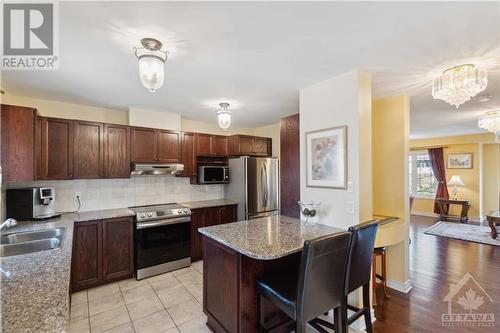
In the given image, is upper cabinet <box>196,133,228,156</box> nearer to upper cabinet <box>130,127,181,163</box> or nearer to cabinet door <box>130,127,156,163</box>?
upper cabinet <box>130,127,181,163</box>

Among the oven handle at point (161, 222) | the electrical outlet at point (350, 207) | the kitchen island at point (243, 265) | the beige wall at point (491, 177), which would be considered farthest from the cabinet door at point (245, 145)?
the beige wall at point (491, 177)

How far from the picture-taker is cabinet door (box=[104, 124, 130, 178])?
3.32 metres

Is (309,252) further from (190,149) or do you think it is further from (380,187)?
(190,149)

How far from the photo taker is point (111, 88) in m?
2.76

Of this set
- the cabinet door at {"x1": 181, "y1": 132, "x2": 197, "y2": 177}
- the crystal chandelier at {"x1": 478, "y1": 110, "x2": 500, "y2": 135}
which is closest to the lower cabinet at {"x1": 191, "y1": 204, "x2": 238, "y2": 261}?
the cabinet door at {"x1": 181, "y1": 132, "x2": 197, "y2": 177}

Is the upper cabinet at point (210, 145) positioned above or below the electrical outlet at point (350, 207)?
above

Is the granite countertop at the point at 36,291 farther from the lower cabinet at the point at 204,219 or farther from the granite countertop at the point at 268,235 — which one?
the lower cabinet at the point at 204,219

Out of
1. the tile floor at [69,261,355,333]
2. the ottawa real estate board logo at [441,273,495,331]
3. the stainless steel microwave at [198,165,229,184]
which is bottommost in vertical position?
the ottawa real estate board logo at [441,273,495,331]

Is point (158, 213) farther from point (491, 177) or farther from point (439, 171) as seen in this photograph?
point (491, 177)

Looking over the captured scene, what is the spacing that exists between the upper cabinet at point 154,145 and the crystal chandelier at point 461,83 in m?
3.62

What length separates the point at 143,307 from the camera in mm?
2547

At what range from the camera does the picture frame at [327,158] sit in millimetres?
2363

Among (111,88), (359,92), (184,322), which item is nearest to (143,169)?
(111,88)

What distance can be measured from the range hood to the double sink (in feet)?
4.09
